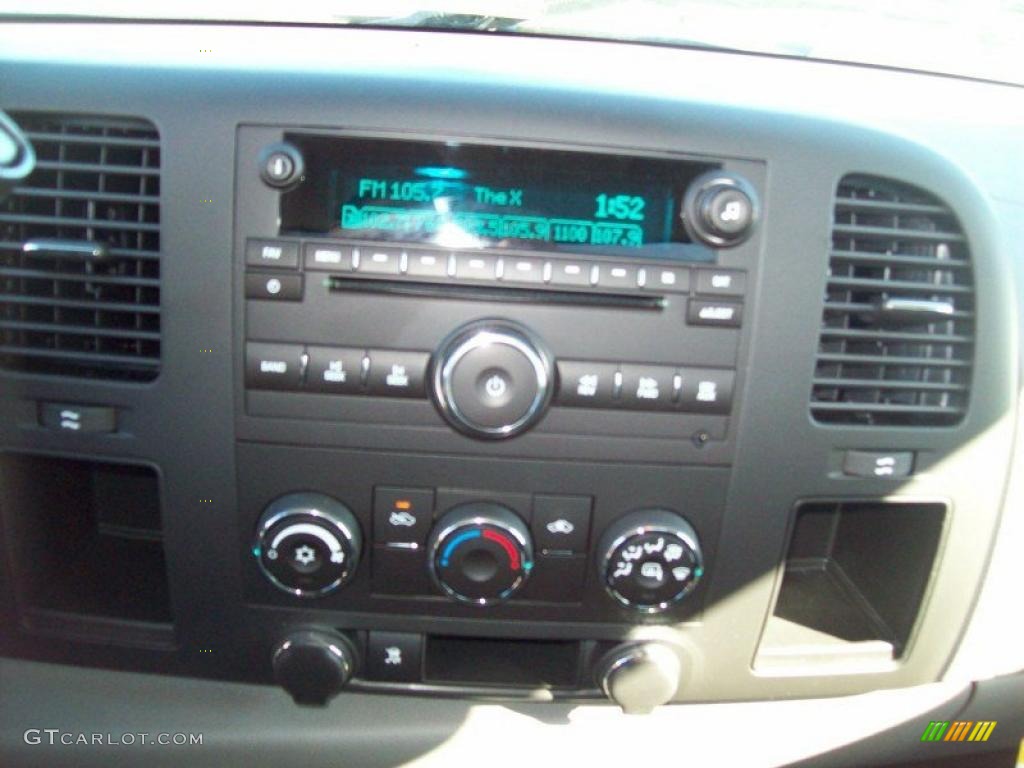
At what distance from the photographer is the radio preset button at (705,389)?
123 cm

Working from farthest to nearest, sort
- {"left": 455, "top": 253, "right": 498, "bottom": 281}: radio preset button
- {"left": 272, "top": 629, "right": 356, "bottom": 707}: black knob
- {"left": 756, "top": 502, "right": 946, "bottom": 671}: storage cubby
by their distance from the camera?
{"left": 756, "top": 502, "right": 946, "bottom": 671}: storage cubby
{"left": 272, "top": 629, "right": 356, "bottom": 707}: black knob
{"left": 455, "top": 253, "right": 498, "bottom": 281}: radio preset button

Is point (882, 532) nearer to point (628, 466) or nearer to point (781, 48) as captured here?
point (628, 466)

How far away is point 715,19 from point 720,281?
23.0 inches

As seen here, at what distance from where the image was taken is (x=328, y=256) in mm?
1187

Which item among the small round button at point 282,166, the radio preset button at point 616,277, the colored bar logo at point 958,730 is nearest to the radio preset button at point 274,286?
the small round button at point 282,166

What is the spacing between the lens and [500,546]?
4.10ft

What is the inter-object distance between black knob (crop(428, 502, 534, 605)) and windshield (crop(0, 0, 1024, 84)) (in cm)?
83

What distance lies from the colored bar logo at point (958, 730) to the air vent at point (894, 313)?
0.55 metres

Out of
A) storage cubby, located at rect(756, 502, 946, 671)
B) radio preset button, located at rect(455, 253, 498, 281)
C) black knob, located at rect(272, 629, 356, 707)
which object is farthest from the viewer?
storage cubby, located at rect(756, 502, 946, 671)

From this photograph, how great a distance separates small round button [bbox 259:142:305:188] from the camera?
1180 mm

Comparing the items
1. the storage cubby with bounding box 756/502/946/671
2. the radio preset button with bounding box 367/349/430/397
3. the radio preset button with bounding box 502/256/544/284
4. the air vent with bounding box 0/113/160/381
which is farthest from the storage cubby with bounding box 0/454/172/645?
the storage cubby with bounding box 756/502/946/671

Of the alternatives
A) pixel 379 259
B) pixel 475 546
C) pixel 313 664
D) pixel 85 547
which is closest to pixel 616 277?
pixel 379 259

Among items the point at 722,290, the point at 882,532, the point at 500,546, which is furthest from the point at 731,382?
the point at 882,532

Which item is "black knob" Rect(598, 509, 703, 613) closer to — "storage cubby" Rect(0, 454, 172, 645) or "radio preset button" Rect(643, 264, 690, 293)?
"radio preset button" Rect(643, 264, 690, 293)
